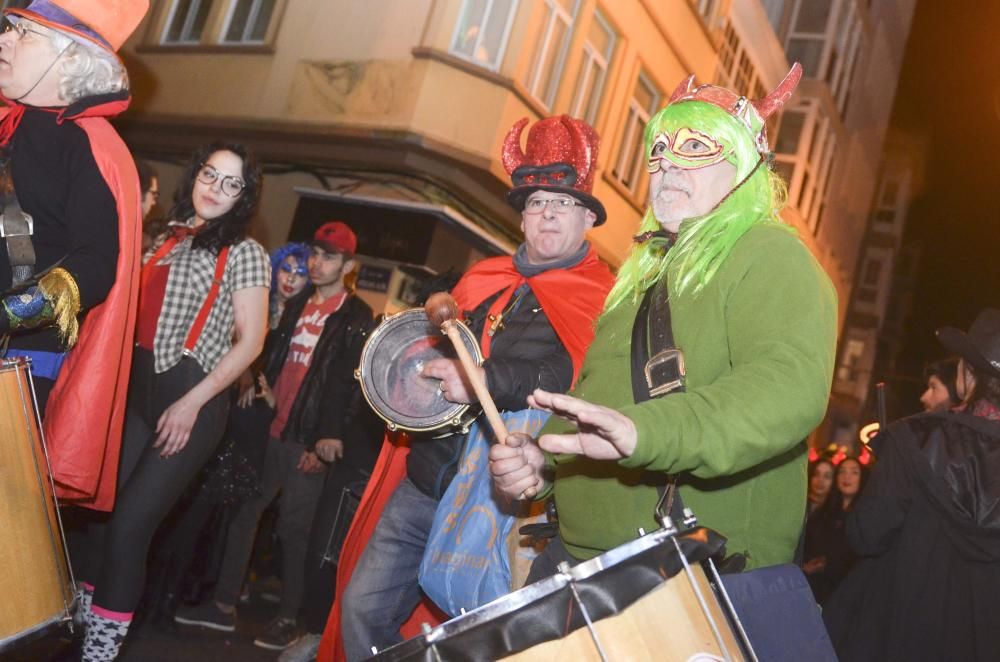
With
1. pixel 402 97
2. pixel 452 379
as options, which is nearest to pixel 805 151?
pixel 402 97

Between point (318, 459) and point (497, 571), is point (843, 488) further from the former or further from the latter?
point (497, 571)

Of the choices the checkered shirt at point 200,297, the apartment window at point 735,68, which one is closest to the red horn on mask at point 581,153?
the checkered shirt at point 200,297

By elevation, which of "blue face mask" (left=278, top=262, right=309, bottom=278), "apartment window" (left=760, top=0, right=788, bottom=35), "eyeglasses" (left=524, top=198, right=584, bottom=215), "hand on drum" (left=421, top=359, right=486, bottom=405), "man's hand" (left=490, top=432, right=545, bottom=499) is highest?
"apartment window" (left=760, top=0, right=788, bottom=35)

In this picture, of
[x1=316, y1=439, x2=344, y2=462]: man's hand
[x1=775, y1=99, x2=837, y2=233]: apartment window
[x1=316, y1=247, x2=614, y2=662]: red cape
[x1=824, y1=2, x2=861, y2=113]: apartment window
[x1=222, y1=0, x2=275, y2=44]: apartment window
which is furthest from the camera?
[x1=824, y1=2, x2=861, y2=113]: apartment window

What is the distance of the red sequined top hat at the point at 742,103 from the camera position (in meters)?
2.60

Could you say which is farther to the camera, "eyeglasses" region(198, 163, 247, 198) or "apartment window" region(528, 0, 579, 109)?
"apartment window" region(528, 0, 579, 109)

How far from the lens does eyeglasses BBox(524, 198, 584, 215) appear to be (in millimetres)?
4090

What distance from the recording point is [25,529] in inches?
93.8

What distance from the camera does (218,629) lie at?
584cm

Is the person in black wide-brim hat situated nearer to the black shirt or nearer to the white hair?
the black shirt

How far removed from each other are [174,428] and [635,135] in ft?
41.1

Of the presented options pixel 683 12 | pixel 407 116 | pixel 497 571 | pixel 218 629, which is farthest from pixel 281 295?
pixel 683 12

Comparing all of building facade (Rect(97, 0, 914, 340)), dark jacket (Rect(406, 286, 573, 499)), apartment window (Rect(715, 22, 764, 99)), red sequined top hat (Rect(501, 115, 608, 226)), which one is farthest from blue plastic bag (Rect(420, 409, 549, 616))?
apartment window (Rect(715, 22, 764, 99))

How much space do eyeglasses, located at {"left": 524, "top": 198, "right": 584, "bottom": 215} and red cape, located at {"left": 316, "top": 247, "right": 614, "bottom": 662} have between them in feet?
0.65
